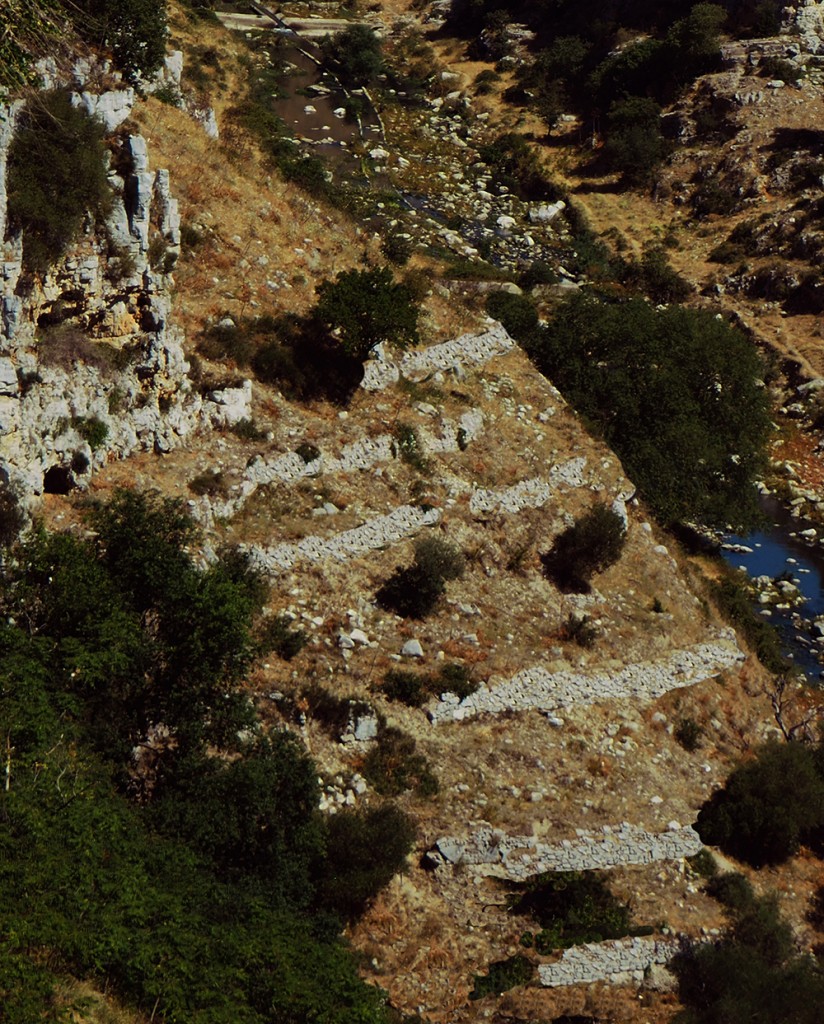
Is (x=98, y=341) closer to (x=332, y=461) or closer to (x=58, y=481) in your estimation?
(x=58, y=481)

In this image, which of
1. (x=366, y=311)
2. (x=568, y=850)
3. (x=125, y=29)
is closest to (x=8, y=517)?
(x=366, y=311)

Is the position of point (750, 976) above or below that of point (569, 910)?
below

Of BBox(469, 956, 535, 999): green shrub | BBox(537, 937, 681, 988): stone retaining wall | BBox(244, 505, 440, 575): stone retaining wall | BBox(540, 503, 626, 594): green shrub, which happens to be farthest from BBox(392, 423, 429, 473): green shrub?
BBox(469, 956, 535, 999): green shrub

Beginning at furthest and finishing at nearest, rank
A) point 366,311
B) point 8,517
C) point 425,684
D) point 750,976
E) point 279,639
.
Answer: point 366,311
point 425,684
point 279,639
point 750,976
point 8,517

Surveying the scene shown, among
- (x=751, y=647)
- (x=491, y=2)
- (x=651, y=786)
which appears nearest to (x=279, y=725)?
(x=651, y=786)

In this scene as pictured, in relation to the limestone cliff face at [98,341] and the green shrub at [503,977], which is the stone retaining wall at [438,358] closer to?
the limestone cliff face at [98,341]

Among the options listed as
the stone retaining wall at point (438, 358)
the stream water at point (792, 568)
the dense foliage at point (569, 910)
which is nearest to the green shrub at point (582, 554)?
the stone retaining wall at point (438, 358)

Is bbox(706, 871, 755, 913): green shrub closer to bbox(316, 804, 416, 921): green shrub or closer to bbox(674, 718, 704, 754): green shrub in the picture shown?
bbox(674, 718, 704, 754): green shrub
